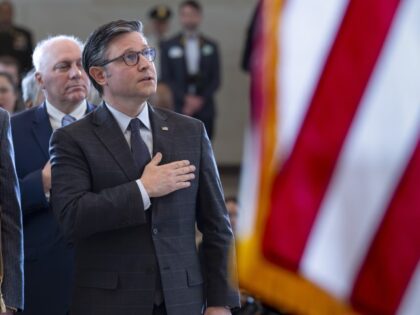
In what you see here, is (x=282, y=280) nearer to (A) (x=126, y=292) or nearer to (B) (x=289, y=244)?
(B) (x=289, y=244)

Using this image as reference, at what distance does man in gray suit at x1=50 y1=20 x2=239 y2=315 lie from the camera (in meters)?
4.04

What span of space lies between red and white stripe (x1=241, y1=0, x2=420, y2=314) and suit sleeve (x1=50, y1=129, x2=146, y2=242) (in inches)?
62.4

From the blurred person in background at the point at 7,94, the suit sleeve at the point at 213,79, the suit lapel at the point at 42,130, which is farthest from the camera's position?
the suit sleeve at the point at 213,79

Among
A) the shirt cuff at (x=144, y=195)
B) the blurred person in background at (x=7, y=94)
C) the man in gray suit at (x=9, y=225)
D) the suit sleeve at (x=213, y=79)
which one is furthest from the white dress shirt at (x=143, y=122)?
the suit sleeve at (x=213, y=79)

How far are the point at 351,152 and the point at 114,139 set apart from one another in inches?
73.1

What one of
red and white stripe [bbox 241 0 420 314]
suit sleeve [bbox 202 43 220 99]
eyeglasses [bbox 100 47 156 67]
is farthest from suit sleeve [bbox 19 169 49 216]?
suit sleeve [bbox 202 43 220 99]

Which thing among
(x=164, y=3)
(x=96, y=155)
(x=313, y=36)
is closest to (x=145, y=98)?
(x=96, y=155)

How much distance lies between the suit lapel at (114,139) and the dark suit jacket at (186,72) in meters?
7.80

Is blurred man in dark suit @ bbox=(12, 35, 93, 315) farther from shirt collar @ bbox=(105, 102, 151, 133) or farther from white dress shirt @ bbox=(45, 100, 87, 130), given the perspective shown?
shirt collar @ bbox=(105, 102, 151, 133)

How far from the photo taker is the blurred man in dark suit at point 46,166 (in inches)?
190

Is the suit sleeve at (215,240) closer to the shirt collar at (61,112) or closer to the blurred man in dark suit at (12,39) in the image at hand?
the shirt collar at (61,112)

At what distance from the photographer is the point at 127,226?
409 centimetres

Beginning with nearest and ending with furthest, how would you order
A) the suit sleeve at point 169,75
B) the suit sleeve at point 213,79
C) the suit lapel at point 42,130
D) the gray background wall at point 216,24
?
1. the suit lapel at point 42,130
2. the suit sleeve at point 169,75
3. the suit sleeve at point 213,79
4. the gray background wall at point 216,24

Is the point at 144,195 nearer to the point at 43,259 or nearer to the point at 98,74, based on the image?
the point at 98,74
